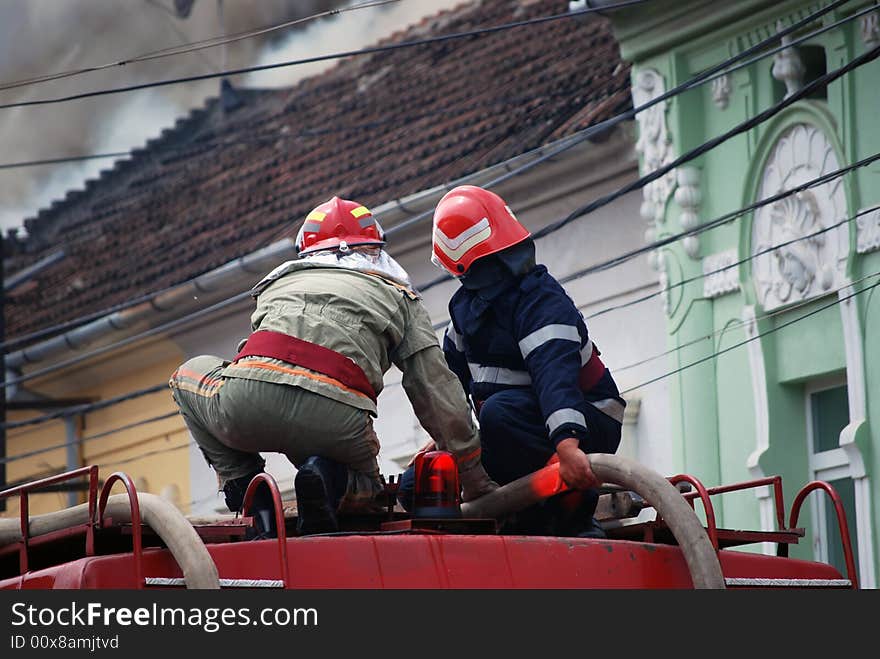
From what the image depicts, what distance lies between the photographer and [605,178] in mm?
15750

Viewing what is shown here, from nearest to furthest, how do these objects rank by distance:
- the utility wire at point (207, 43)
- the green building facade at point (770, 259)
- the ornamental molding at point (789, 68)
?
the utility wire at point (207, 43)
the green building facade at point (770, 259)
the ornamental molding at point (789, 68)

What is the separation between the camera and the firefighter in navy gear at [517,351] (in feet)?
22.3

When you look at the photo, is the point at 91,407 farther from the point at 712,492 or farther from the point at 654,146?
the point at 712,492

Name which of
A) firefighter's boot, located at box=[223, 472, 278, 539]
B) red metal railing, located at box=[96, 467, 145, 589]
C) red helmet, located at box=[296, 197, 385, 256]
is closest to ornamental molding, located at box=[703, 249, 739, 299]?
red helmet, located at box=[296, 197, 385, 256]

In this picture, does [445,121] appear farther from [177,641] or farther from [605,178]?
[177,641]

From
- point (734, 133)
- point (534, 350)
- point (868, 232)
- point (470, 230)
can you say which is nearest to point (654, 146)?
point (868, 232)

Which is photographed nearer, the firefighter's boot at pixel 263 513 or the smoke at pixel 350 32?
the firefighter's boot at pixel 263 513

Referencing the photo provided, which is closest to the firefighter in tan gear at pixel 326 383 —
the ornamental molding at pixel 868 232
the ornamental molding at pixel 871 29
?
the ornamental molding at pixel 868 232

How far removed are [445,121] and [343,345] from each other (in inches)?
469

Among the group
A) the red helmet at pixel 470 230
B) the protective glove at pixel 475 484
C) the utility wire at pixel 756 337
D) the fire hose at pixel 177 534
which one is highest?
the utility wire at pixel 756 337

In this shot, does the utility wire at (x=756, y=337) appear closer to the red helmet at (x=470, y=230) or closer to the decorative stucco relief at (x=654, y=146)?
the decorative stucco relief at (x=654, y=146)

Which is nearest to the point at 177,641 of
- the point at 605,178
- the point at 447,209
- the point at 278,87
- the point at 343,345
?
the point at 343,345

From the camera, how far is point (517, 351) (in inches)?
281

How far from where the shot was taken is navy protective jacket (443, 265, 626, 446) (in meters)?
6.68
